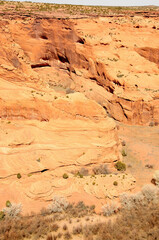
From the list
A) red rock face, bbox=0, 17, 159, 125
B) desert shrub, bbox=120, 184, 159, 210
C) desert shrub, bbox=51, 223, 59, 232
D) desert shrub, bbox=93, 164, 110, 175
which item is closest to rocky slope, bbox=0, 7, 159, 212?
red rock face, bbox=0, 17, 159, 125

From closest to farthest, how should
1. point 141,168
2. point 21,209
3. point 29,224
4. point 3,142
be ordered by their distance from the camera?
point 29,224 < point 21,209 < point 3,142 < point 141,168

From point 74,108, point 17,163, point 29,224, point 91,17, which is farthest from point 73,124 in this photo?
Answer: point 91,17

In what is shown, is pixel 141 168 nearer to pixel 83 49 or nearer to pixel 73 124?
pixel 73 124

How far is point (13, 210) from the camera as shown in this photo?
38.1ft

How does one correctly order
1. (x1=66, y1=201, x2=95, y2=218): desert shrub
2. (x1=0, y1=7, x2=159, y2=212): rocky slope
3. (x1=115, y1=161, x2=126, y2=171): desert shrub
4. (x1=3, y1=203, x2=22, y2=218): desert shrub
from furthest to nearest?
(x1=115, y1=161, x2=126, y2=171): desert shrub → (x1=0, y1=7, x2=159, y2=212): rocky slope → (x1=66, y1=201, x2=95, y2=218): desert shrub → (x1=3, y1=203, x2=22, y2=218): desert shrub

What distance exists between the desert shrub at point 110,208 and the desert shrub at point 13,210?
5.21 m

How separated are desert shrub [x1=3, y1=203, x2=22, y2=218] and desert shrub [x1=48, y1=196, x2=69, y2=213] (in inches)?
72.7

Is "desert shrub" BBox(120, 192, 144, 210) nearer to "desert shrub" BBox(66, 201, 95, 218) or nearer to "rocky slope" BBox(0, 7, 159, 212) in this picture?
"rocky slope" BBox(0, 7, 159, 212)

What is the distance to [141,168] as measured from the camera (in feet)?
55.9

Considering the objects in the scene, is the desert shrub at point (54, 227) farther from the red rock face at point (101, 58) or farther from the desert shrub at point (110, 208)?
the red rock face at point (101, 58)

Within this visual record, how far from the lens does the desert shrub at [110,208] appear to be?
1205 cm

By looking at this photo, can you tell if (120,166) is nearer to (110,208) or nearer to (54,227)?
(110,208)

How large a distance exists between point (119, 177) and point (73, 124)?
544 centimetres

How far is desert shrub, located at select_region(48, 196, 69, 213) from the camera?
1206cm
